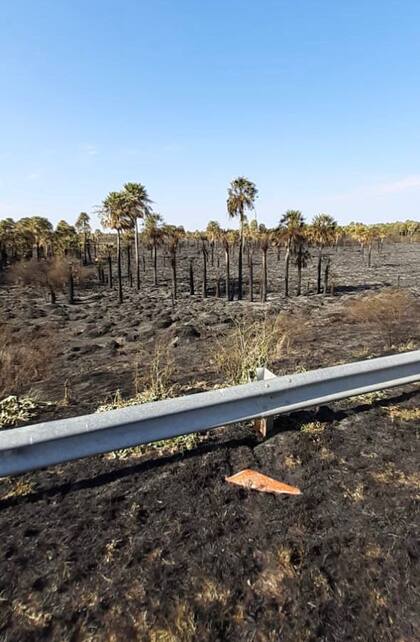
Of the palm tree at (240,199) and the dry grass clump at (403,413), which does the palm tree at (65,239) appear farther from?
the dry grass clump at (403,413)

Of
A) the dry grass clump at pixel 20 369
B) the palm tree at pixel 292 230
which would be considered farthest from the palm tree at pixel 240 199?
the dry grass clump at pixel 20 369

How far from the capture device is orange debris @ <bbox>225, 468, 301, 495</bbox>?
282 centimetres

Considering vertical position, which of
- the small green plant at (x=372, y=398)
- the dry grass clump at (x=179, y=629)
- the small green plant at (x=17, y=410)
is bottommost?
the small green plant at (x=17, y=410)

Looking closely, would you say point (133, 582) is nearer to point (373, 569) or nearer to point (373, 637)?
point (373, 637)

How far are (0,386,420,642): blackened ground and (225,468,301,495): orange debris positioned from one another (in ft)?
0.23

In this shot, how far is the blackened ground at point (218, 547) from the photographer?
180 centimetres

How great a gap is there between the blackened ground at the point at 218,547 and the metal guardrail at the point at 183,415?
13.4 inches

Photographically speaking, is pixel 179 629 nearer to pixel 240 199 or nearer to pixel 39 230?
pixel 240 199

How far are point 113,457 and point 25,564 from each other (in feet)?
3.74

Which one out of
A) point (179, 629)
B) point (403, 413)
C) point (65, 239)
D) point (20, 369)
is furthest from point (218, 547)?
point (65, 239)

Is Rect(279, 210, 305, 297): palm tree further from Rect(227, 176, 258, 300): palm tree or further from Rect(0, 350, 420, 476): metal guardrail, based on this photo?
Rect(0, 350, 420, 476): metal guardrail

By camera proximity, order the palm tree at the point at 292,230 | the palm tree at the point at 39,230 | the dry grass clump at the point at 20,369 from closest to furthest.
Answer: the dry grass clump at the point at 20,369 < the palm tree at the point at 292,230 < the palm tree at the point at 39,230

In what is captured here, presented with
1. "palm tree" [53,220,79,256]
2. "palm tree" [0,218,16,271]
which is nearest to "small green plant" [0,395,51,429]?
"palm tree" [53,220,79,256]

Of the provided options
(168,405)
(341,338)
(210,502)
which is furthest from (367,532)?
(341,338)
